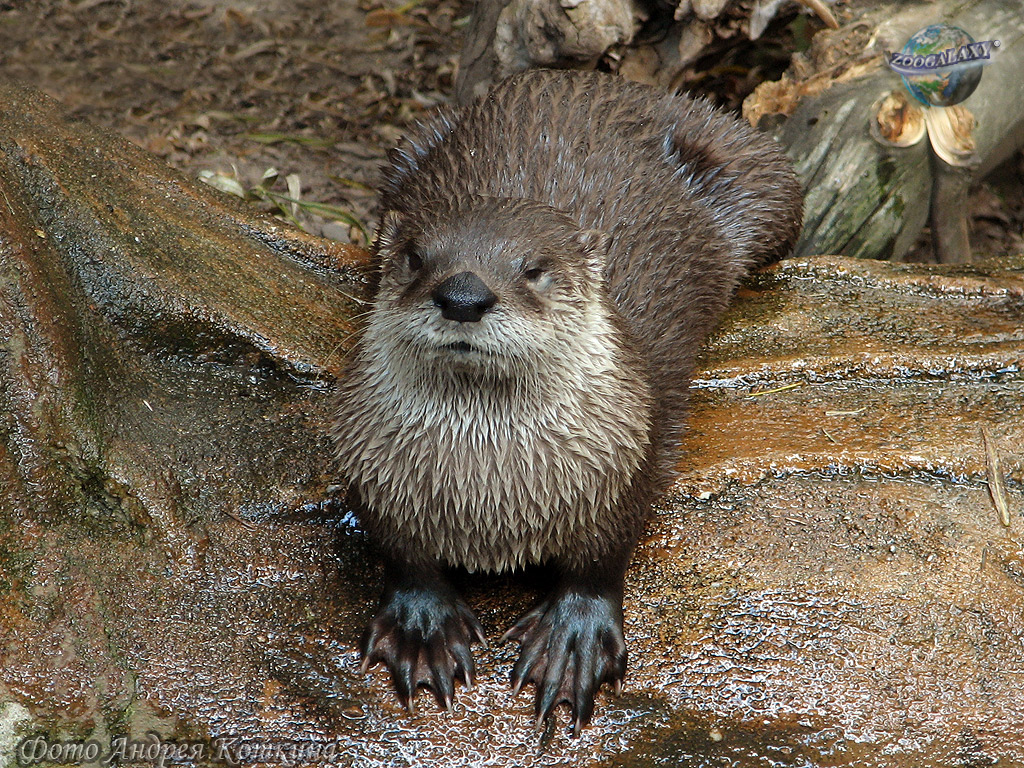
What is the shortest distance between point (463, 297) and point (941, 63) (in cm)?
265

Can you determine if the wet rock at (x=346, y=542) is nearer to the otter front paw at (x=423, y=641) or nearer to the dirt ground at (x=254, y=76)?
the otter front paw at (x=423, y=641)

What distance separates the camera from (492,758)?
1.89m

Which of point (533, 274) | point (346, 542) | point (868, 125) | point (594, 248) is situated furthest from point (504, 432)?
point (868, 125)

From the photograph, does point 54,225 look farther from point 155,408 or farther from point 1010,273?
point 1010,273

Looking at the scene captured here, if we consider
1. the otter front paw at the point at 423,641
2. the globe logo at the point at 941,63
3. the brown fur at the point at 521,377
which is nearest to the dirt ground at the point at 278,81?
the globe logo at the point at 941,63

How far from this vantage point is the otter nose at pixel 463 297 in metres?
1.63

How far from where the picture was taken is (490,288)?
5.59 ft

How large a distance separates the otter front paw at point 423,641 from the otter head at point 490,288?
52cm

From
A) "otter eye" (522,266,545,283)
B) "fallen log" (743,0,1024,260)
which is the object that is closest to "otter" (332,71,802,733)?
"otter eye" (522,266,545,283)

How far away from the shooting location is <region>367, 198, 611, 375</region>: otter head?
169 centimetres

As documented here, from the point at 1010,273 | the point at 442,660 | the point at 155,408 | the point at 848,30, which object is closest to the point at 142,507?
A: the point at 155,408

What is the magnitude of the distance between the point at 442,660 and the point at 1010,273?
197cm

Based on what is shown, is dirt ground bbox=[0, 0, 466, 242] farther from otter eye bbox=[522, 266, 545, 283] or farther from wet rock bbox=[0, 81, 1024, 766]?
otter eye bbox=[522, 266, 545, 283]

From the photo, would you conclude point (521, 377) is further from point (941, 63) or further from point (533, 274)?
point (941, 63)
